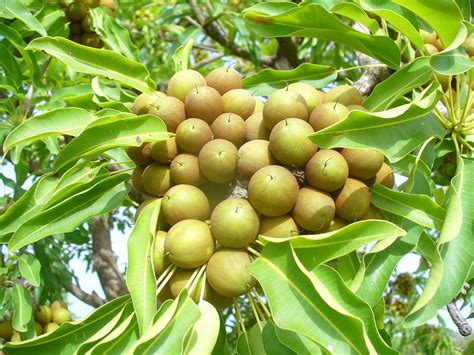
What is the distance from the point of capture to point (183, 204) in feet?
5.30

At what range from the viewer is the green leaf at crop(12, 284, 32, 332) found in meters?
2.68

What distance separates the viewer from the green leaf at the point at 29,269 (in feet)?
9.14

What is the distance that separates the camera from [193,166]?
1.70 metres

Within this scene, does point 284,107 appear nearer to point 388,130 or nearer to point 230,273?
point 388,130

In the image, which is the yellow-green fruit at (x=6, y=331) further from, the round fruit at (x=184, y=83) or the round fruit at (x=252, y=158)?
the round fruit at (x=252, y=158)

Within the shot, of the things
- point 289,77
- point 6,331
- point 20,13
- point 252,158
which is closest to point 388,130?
point 252,158

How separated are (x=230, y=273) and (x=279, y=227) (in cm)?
17

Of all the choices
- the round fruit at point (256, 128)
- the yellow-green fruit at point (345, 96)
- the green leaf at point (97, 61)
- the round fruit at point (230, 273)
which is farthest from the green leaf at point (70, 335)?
the yellow-green fruit at point (345, 96)

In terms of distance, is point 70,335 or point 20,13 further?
point 20,13

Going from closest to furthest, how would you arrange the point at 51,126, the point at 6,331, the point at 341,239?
1. the point at 341,239
2. the point at 51,126
3. the point at 6,331

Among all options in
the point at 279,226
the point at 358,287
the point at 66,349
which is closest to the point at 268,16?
the point at 279,226

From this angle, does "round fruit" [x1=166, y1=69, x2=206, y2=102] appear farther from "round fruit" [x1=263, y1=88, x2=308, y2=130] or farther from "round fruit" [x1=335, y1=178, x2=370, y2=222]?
"round fruit" [x1=335, y1=178, x2=370, y2=222]

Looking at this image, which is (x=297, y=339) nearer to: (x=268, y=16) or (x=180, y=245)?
(x=180, y=245)

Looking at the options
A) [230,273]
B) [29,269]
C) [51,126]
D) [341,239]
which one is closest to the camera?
[341,239]
